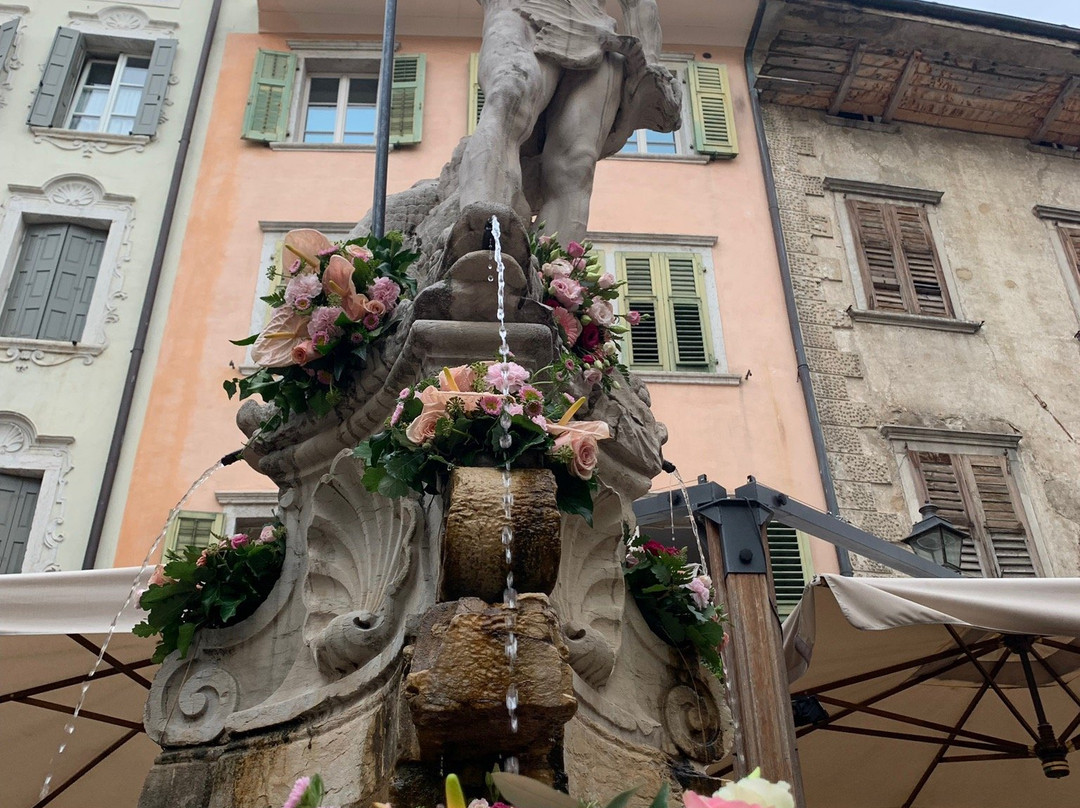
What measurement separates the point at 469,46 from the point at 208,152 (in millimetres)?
3496

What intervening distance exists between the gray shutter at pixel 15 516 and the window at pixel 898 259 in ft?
29.0

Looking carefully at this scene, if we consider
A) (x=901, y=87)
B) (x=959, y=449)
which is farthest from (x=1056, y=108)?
(x=959, y=449)

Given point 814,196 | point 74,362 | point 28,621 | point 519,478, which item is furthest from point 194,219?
point 519,478

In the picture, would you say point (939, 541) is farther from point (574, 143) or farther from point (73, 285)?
point (73, 285)

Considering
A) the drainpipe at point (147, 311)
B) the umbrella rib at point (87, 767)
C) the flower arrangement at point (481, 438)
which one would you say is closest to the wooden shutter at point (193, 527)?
the drainpipe at point (147, 311)

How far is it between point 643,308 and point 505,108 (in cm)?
801

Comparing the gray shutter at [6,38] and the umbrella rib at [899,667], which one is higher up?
the gray shutter at [6,38]

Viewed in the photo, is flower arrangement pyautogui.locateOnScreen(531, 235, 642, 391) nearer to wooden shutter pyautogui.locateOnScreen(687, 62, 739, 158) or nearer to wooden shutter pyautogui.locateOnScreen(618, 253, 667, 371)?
wooden shutter pyautogui.locateOnScreen(618, 253, 667, 371)

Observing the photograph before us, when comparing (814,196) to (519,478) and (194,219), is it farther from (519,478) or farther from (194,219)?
(519,478)

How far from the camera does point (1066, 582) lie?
180 inches

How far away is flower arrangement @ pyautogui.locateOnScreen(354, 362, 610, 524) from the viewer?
2496mm

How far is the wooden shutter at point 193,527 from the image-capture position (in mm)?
9763

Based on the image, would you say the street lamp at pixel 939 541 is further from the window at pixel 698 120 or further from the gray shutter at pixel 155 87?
the gray shutter at pixel 155 87

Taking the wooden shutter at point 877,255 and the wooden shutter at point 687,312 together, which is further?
the wooden shutter at point 877,255
